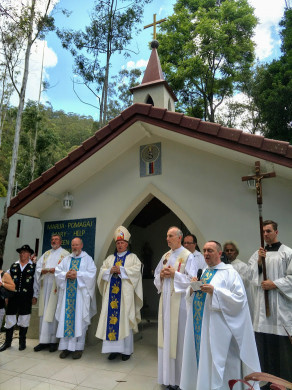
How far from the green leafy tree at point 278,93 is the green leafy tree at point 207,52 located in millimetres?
1973

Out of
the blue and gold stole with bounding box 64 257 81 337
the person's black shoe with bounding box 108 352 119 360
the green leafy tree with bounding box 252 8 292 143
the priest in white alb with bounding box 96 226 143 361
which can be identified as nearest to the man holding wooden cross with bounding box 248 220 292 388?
the priest in white alb with bounding box 96 226 143 361

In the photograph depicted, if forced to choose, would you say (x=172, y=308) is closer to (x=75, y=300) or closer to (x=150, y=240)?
(x=75, y=300)

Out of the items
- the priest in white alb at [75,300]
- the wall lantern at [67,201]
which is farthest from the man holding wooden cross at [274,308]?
the wall lantern at [67,201]

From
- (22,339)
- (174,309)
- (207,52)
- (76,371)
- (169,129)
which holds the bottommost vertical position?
(76,371)

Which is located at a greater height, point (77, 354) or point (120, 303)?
point (120, 303)

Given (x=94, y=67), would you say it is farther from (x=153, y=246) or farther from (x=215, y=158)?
(x=215, y=158)

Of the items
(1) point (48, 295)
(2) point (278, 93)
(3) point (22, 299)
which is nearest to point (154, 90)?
(1) point (48, 295)

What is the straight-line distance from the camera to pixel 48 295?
6.02m

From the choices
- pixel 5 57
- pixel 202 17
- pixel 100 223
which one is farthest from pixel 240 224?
pixel 202 17

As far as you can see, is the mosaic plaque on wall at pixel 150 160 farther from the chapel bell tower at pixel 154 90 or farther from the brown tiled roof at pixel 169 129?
the chapel bell tower at pixel 154 90

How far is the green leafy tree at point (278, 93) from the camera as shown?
15.2 metres

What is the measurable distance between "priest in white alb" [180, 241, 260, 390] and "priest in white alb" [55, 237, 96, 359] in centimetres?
254

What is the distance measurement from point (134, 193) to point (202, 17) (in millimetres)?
16984

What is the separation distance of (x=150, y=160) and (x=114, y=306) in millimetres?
2946
